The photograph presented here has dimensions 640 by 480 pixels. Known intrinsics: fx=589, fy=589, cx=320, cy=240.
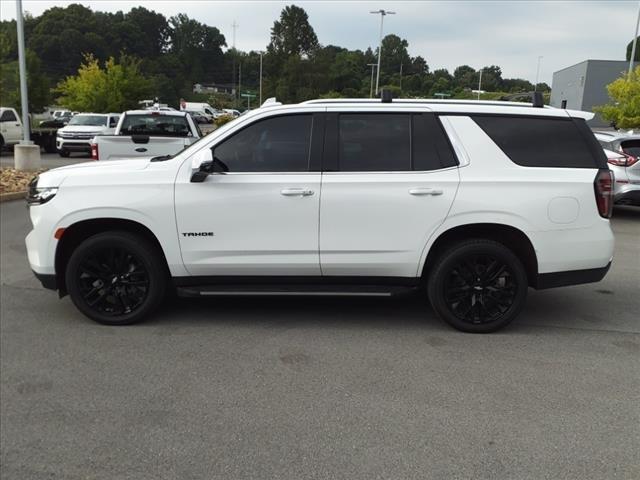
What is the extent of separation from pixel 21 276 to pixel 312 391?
4152 mm

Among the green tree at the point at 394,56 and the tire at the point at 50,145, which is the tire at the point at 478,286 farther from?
the green tree at the point at 394,56

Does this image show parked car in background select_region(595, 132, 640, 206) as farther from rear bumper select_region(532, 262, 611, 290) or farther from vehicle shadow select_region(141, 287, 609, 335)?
rear bumper select_region(532, 262, 611, 290)

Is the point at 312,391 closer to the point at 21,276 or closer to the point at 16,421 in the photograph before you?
the point at 16,421

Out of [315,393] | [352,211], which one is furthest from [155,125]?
[315,393]

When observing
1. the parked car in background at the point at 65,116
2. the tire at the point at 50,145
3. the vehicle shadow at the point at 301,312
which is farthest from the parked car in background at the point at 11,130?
the vehicle shadow at the point at 301,312

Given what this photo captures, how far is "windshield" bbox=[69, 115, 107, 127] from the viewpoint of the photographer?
74.7ft

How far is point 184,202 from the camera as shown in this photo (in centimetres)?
467

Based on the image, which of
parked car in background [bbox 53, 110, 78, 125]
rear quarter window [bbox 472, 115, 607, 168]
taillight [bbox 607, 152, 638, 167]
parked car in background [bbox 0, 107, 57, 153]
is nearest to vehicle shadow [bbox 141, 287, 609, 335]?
rear quarter window [bbox 472, 115, 607, 168]

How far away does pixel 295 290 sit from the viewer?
15.8 ft

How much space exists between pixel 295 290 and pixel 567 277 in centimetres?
221

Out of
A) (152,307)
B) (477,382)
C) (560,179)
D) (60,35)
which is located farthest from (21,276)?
(60,35)

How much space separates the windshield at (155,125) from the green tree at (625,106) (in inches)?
559

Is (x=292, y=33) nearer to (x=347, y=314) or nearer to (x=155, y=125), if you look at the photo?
(x=155, y=125)

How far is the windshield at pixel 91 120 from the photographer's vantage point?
897 inches
